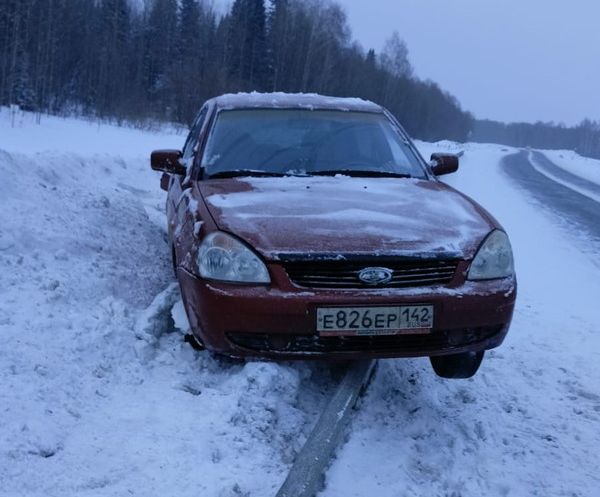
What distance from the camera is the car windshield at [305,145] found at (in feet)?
13.7

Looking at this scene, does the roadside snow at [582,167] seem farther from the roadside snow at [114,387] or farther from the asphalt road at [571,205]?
the roadside snow at [114,387]

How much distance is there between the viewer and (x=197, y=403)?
9.70 feet

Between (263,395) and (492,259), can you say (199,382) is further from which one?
(492,259)

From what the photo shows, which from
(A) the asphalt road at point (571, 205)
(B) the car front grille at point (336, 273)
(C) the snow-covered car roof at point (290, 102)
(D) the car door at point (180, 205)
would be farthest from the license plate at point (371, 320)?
(A) the asphalt road at point (571, 205)

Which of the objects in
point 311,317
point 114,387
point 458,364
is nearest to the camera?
point 311,317

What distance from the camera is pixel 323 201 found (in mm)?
A: 3504

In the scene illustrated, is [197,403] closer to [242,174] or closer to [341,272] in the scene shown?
[341,272]

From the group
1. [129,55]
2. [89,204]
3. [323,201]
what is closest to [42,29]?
[129,55]


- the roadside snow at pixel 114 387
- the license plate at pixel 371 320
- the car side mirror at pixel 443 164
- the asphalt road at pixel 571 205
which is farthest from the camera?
the asphalt road at pixel 571 205

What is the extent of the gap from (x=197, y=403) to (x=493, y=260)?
165cm

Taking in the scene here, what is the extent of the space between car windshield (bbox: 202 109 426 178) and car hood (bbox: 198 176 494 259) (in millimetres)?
246

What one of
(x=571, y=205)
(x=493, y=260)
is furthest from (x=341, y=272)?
(x=571, y=205)

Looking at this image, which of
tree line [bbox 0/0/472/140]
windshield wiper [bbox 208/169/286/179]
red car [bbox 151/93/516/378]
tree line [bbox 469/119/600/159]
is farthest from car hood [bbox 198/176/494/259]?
tree line [bbox 469/119/600/159]

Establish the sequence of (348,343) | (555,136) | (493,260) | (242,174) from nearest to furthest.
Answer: (348,343) → (493,260) → (242,174) → (555,136)
